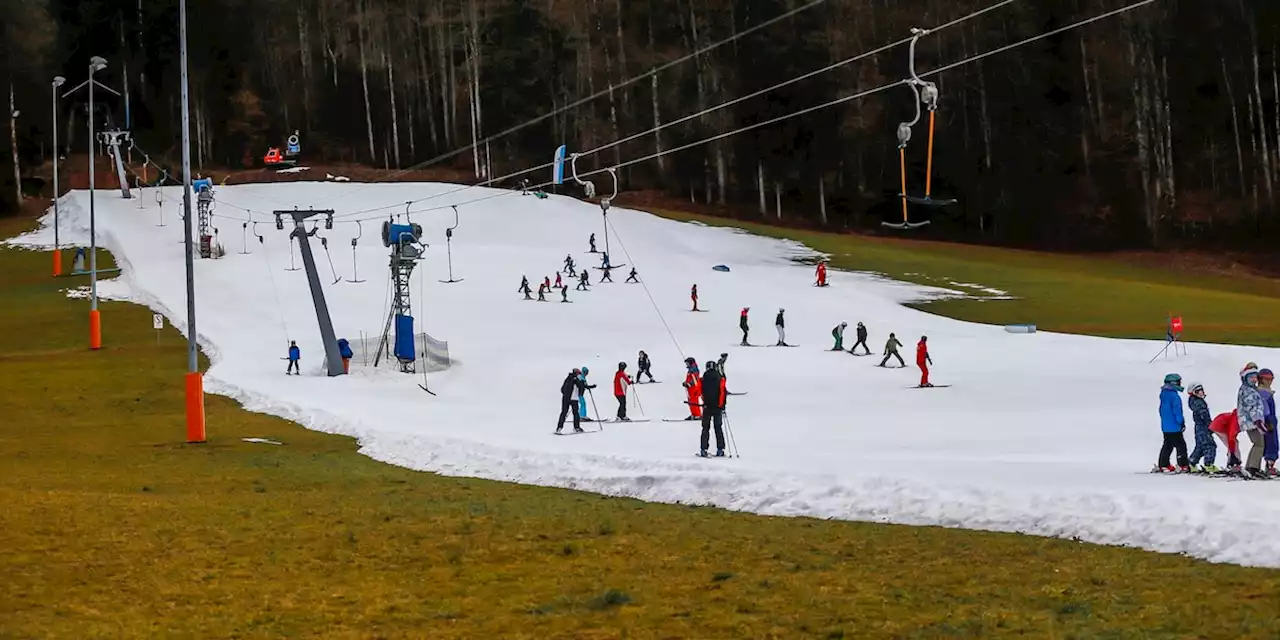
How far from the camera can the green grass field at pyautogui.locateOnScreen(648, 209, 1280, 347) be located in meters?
48.1

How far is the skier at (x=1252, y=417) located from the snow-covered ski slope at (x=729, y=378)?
852 mm

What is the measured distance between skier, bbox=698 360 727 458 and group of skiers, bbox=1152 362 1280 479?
7499 millimetres

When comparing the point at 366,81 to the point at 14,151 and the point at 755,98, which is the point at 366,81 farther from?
the point at 755,98

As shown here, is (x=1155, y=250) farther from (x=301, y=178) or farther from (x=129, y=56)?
(x=129, y=56)

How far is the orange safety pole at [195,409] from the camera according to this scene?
27.5 m

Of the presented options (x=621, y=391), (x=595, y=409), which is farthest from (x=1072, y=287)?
(x=595, y=409)

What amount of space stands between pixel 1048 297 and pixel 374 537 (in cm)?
4574

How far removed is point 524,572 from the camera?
12945 mm

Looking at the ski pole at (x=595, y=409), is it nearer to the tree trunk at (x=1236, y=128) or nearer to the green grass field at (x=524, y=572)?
the green grass field at (x=524, y=572)

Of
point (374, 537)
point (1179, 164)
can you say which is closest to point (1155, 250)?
point (1179, 164)

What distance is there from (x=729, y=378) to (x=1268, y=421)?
2218 cm

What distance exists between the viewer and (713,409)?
23766mm

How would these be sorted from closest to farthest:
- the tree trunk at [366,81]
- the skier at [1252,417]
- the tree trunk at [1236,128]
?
the skier at [1252,417] → the tree trunk at [1236,128] → the tree trunk at [366,81]

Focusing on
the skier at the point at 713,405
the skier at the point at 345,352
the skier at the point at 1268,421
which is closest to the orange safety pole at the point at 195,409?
the skier at the point at 713,405
